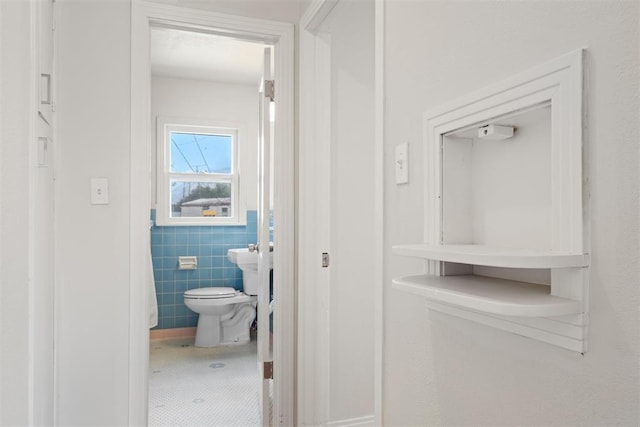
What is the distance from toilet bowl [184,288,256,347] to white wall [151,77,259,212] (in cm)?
95

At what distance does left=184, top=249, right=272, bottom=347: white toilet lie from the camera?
3.68m

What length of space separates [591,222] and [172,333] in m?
4.06

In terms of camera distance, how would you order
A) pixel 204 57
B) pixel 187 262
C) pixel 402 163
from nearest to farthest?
pixel 402 163, pixel 204 57, pixel 187 262

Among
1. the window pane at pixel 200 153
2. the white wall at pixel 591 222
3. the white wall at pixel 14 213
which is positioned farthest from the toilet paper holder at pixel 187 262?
the white wall at pixel 591 222

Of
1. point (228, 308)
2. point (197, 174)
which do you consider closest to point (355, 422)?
point (228, 308)

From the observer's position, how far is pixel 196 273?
411 cm

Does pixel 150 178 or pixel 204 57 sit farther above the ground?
pixel 204 57

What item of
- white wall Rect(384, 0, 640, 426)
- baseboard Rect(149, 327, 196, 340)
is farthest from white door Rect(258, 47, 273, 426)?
baseboard Rect(149, 327, 196, 340)

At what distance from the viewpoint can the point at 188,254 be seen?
4.08 meters

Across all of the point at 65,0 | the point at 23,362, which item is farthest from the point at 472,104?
the point at 65,0

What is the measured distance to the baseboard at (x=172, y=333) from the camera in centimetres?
402

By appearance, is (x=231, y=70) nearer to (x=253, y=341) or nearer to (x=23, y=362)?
(x=253, y=341)

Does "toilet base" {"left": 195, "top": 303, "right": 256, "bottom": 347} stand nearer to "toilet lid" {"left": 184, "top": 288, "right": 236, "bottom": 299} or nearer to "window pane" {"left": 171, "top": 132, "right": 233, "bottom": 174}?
"toilet lid" {"left": 184, "top": 288, "right": 236, "bottom": 299}

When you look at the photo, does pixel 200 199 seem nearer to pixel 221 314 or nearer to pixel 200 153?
pixel 200 153
